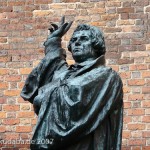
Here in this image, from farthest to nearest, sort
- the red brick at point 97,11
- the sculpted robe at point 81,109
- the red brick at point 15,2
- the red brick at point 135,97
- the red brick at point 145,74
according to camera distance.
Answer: the red brick at point 15,2
the red brick at point 97,11
the red brick at point 145,74
the red brick at point 135,97
the sculpted robe at point 81,109

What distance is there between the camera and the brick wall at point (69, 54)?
8.16m

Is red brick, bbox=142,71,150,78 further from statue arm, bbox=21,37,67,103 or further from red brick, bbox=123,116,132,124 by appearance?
statue arm, bbox=21,37,67,103

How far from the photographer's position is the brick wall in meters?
8.16

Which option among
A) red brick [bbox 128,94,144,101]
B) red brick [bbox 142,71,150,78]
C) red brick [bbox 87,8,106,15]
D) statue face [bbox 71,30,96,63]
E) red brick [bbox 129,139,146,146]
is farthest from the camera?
red brick [bbox 87,8,106,15]

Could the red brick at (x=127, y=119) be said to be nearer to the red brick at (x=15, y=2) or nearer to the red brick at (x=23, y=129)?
the red brick at (x=23, y=129)

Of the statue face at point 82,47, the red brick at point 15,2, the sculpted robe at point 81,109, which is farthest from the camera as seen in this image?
the red brick at point 15,2

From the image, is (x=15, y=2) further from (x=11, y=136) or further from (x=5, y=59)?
(x=11, y=136)

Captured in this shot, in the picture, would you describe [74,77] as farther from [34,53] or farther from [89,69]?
[34,53]

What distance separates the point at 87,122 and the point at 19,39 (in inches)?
210

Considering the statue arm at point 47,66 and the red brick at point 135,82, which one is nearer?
the statue arm at point 47,66

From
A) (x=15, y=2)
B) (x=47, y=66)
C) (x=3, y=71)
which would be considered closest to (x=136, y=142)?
(x=3, y=71)

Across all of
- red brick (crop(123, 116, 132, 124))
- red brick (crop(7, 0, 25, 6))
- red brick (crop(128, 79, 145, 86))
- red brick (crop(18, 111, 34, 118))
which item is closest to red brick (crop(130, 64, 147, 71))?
red brick (crop(128, 79, 145, 86))

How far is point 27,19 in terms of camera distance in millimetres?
8641

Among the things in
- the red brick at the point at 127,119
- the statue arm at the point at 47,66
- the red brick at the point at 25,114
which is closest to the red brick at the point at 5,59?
the red brick at the point at 25,114
